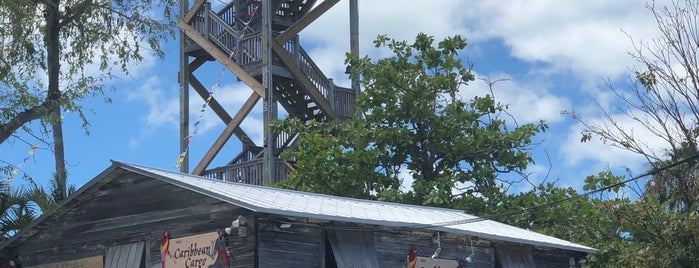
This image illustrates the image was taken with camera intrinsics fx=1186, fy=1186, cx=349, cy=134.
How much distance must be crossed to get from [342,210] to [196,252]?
270 centimetres

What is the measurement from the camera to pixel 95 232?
2027cm

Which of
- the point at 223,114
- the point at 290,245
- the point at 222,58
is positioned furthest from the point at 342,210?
the point at 223,114

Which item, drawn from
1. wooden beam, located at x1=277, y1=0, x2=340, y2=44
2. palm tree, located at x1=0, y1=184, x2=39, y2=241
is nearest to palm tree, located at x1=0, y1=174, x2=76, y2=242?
palm tree, located at x1=0, y1=184, x2=39, y2=241

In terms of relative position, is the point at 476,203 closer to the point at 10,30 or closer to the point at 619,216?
the point at 619,216

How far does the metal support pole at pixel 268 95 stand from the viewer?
108 feet

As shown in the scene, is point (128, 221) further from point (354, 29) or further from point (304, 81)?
point (354, 29)

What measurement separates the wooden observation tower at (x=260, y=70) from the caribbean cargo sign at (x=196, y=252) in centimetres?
1381

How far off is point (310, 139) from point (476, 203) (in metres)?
4.95

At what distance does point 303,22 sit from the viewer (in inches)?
1357

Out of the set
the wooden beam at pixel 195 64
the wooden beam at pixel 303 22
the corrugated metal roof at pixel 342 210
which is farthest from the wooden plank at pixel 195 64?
the corrugated metal roof at pixel 342 210

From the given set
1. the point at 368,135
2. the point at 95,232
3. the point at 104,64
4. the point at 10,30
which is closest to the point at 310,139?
the point at 368,135

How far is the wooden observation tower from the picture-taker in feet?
110

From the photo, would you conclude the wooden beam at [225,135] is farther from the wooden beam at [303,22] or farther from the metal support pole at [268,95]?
the wooden beam at [303,22]

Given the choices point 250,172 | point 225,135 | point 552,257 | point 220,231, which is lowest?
point 220,231
